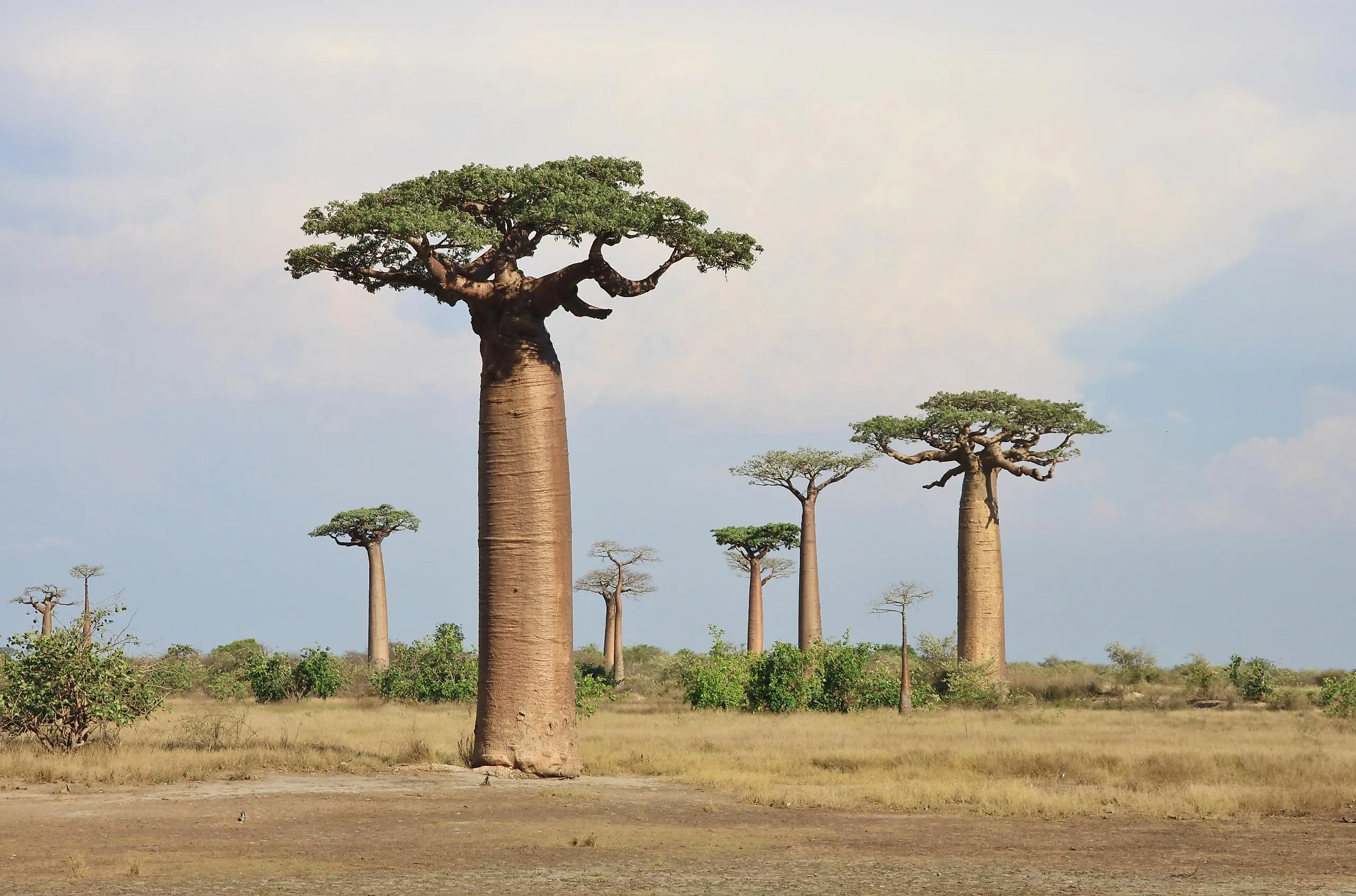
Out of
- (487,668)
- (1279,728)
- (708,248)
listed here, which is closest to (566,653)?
(487,668)

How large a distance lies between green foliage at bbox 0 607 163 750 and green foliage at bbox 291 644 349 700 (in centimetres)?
1906

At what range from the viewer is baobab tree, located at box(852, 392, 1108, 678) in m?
27.5

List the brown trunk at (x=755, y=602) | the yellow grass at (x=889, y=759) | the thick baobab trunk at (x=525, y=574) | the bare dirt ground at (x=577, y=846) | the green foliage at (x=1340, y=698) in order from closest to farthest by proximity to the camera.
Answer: the bare dirt ground at (x=577, y=846), the yellow grass at (x=889, y=759), the thick baobab trunk at (x=525, y=574), the green foliage at (x=1340, y=698), the brown trunk at (x=755, y=602)

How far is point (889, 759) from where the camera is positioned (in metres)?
14.6

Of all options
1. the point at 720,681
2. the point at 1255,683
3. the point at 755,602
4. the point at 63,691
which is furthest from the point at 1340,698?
the point at 63,691

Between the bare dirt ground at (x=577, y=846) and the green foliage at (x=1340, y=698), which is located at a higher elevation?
the bare dirt ground at (x=577, y=846)

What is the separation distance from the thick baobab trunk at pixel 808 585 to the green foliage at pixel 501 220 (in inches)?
770

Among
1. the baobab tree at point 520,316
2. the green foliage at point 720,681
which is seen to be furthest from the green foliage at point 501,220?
the green foliage at point 720,681

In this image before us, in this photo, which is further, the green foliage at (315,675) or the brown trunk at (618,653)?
the brown trunk at (618,653)

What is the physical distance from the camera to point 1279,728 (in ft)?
67.6

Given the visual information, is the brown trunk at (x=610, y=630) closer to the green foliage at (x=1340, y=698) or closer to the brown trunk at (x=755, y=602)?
the brown trunk at (x=755, y=602)

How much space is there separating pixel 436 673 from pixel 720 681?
8430mm

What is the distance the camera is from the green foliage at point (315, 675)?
32.4 metres

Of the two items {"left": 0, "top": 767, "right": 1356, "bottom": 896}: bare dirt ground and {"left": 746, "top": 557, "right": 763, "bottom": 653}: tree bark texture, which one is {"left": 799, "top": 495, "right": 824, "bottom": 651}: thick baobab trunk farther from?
{"left": 0, "top": 767, "right": 1356, "bottom": 896}: bare dirt ground
